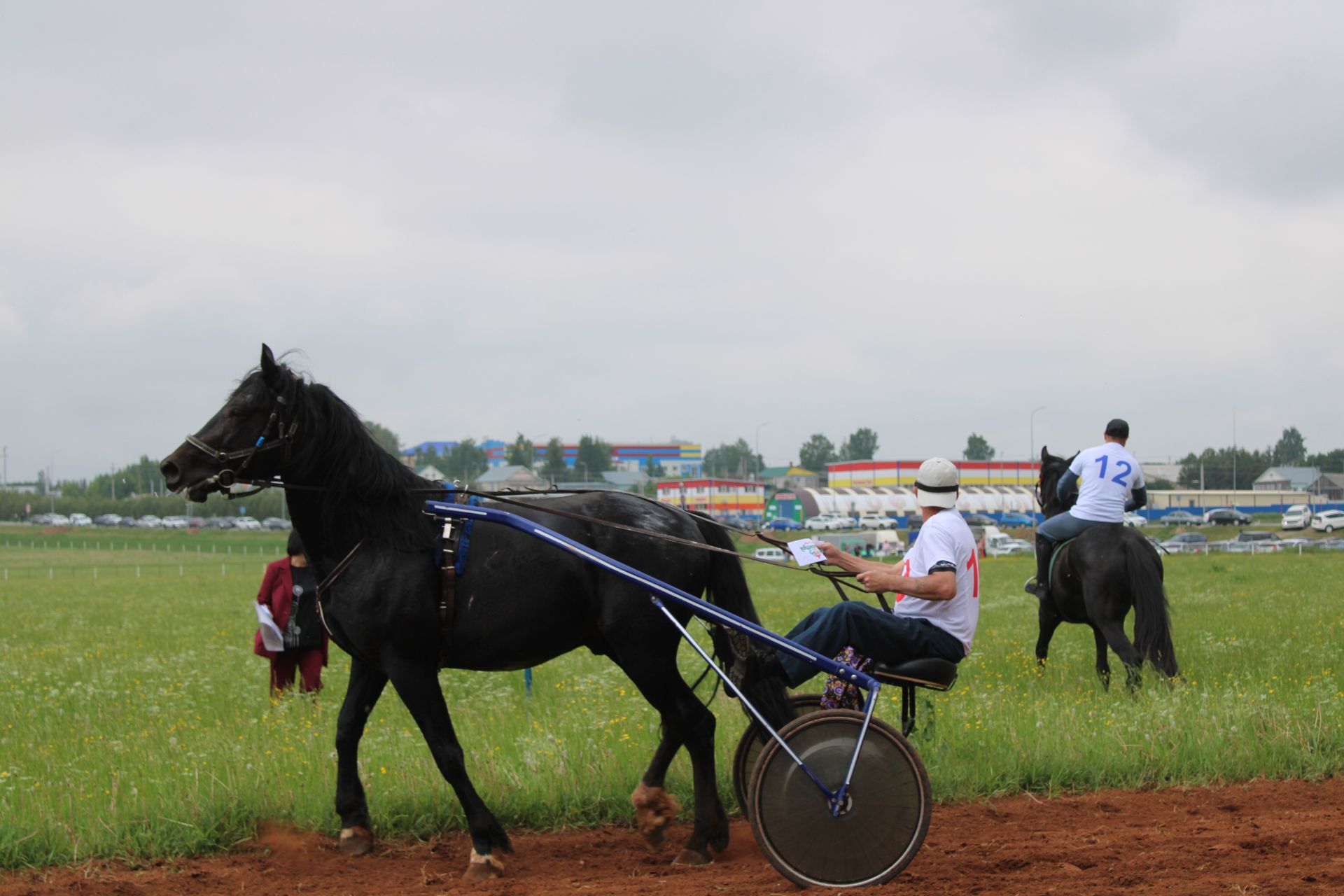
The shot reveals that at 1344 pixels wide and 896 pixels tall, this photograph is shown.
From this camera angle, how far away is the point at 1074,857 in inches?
221

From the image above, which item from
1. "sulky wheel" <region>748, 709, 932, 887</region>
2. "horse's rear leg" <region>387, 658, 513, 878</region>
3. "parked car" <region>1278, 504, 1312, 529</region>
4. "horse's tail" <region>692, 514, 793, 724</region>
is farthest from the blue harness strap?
"parked car" <region>1278, 504, 1312, 529</region>

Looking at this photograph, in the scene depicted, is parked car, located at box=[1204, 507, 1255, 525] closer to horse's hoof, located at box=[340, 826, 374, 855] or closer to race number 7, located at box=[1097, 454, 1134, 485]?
race number 7, located at box=[1097, 454, 1134, 485]

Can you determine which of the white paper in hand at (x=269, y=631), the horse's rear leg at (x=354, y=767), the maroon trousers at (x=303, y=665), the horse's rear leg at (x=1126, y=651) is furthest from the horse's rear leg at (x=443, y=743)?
the horse's rear leg at (x=1126, y=651)

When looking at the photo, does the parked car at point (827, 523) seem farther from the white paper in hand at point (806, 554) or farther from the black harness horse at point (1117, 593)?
the white paper in hand at point (806, 554)

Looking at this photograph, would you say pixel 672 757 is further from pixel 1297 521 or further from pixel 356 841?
pixel 1297 521

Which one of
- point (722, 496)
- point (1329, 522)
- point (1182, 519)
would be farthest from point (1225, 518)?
point (722, 496)

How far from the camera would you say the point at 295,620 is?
1078cm

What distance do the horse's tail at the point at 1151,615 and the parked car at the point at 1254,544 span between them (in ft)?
133

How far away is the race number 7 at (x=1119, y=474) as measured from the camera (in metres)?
10.7

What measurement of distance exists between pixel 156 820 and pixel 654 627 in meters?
2.91

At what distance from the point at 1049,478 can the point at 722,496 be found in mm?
79611

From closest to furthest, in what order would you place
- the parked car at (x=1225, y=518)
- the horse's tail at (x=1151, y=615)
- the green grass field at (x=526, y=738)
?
the green grass field at (x=526, y=738)
the horse's tail at (x=1151, y=615)
the parked car at (x=1225, y=518)

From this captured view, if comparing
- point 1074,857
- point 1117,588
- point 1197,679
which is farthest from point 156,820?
point 1197,679

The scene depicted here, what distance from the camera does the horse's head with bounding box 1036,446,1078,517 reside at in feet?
41.7
